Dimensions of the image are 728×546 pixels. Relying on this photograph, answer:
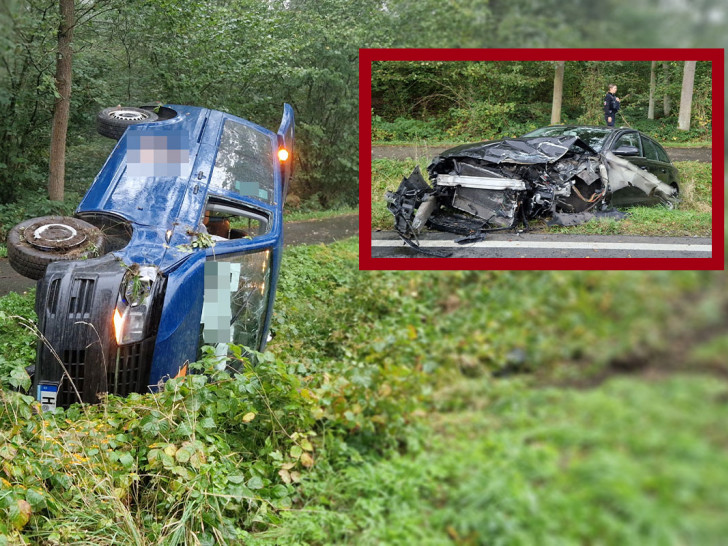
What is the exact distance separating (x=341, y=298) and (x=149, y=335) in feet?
9.56

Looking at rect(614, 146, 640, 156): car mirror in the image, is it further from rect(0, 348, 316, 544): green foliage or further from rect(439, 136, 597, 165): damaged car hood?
rect(0, 348, 316, 544): green foliage

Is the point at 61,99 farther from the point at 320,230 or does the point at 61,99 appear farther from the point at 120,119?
the point at 120,119

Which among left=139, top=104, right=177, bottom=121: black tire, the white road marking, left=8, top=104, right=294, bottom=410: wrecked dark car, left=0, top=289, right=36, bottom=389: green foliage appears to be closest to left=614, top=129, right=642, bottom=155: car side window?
the white road marking

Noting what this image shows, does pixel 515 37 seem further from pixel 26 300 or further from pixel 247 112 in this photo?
pixel 247 112

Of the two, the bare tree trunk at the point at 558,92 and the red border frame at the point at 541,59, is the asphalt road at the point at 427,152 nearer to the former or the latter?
the red border frame at the point at 541,59

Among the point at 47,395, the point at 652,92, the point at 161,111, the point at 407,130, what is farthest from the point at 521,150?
the point at 47,395

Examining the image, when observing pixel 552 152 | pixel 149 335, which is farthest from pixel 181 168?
pixel 552 152

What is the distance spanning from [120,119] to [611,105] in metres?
4.72

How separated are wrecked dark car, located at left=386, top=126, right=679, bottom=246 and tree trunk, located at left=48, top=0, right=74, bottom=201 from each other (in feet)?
26.3

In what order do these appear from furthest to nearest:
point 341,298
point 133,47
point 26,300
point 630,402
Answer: point 133,47 < point 26,300 < point 341,298 < point 630,402

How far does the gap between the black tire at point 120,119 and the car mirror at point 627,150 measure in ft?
15.4

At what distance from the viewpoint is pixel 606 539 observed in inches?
59.1

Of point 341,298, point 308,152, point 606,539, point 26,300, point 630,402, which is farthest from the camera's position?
point 308,152

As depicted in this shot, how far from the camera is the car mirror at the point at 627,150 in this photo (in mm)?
5836
